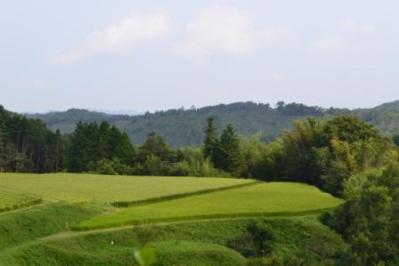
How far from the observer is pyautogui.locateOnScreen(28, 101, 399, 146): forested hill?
122381 millimetres

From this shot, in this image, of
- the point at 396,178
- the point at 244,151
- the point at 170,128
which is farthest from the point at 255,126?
the point at 396,178

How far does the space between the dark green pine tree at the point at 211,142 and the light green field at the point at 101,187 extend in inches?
730

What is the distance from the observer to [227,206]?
1010 inches

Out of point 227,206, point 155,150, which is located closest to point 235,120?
point 155,150

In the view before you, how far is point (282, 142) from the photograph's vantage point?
152ft

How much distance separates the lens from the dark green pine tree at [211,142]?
54562mm

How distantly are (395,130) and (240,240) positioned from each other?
3735 inches

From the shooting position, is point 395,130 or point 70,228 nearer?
point 70,228

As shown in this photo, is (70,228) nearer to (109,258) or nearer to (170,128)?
(109,258)

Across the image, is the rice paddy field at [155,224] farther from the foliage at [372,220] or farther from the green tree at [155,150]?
the green tree at [155,150]

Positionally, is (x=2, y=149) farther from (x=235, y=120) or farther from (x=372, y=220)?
(x=235, y=120)

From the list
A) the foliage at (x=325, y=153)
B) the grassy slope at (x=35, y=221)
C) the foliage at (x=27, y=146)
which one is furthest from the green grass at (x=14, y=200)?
the foliage at (x=27, y=146)

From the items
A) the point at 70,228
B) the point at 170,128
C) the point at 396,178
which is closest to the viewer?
the point at 70,228

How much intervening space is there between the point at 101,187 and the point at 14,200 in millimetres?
7559
